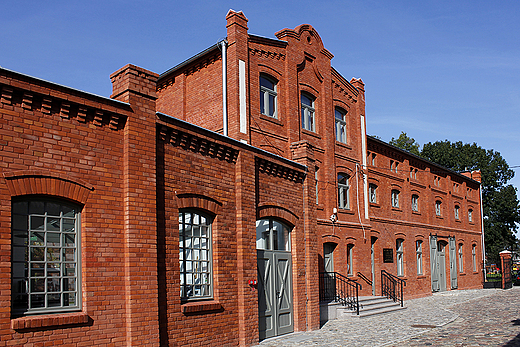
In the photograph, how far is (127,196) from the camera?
836cm

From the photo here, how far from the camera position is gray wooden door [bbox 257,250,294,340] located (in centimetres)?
1223

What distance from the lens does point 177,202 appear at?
9.65 metres

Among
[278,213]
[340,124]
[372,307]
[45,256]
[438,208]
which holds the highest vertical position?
[340,124]

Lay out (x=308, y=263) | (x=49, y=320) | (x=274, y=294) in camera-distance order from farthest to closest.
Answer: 1. (x=308, y=263)
2. (x=274, y=294)
3. (x=49, y=320)

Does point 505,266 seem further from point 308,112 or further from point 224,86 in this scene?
point 224,86

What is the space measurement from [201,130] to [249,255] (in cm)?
329

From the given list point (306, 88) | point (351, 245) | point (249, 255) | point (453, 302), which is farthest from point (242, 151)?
point (453, 302)

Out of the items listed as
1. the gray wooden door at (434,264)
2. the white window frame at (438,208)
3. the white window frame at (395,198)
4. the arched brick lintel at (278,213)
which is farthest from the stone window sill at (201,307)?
the white window frame at (438,208)

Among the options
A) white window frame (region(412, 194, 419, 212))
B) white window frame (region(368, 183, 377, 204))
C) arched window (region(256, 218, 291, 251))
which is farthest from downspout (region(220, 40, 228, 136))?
white window frame (region(412, 194, 419, 212))

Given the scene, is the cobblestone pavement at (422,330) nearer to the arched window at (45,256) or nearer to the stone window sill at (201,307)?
the stone window sill at (201,307)

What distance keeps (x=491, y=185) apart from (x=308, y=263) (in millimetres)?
41260

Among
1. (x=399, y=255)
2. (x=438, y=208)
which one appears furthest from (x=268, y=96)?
(x=438, y=208)

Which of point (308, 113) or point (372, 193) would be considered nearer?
point (308, 113)

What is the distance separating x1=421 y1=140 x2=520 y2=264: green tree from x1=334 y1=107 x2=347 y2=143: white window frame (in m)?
31.3
